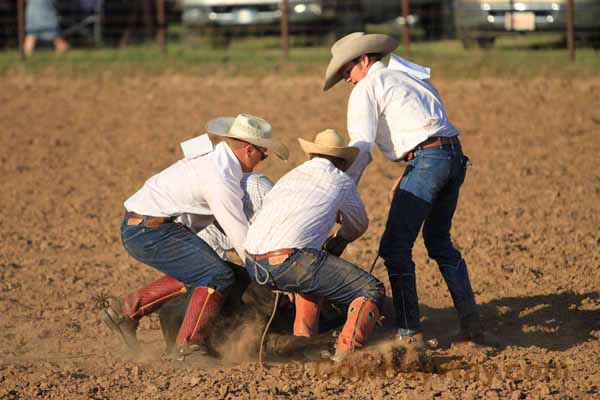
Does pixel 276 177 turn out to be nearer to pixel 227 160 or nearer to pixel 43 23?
Answer: pixel 227 160

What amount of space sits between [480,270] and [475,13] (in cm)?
795

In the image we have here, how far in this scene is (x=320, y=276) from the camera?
5.65 m

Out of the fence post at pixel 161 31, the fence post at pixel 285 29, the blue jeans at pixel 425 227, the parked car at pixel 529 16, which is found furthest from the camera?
the fence post at pixel 161 31

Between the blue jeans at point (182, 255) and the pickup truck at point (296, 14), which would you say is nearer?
the blue jeans at point (182, 255)

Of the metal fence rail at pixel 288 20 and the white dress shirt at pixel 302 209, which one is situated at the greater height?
the metal fence rail at pixel 288 20

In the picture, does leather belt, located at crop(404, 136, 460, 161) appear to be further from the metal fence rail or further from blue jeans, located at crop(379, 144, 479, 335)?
the metal fence rail

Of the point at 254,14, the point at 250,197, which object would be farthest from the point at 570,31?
the point at 250,197

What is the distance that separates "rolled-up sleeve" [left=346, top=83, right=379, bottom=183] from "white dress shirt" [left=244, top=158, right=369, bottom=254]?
0.60 ft

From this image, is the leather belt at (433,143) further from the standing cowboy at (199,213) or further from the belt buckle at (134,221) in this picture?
the belt buckle at (134,221)

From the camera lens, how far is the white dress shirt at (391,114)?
580 centimetres

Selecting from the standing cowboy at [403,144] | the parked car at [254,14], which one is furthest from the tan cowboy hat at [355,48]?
the parked car at [254,14]

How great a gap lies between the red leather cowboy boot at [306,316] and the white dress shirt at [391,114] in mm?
745

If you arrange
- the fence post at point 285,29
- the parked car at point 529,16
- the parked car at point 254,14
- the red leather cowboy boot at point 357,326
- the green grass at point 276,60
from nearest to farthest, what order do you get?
the red leather cowboy boot at point 357,326
the green grass at point 276,60
the parked car at point 529,16
the fence post at point 285,29
the parked car at point 254,14

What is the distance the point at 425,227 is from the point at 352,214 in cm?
57
